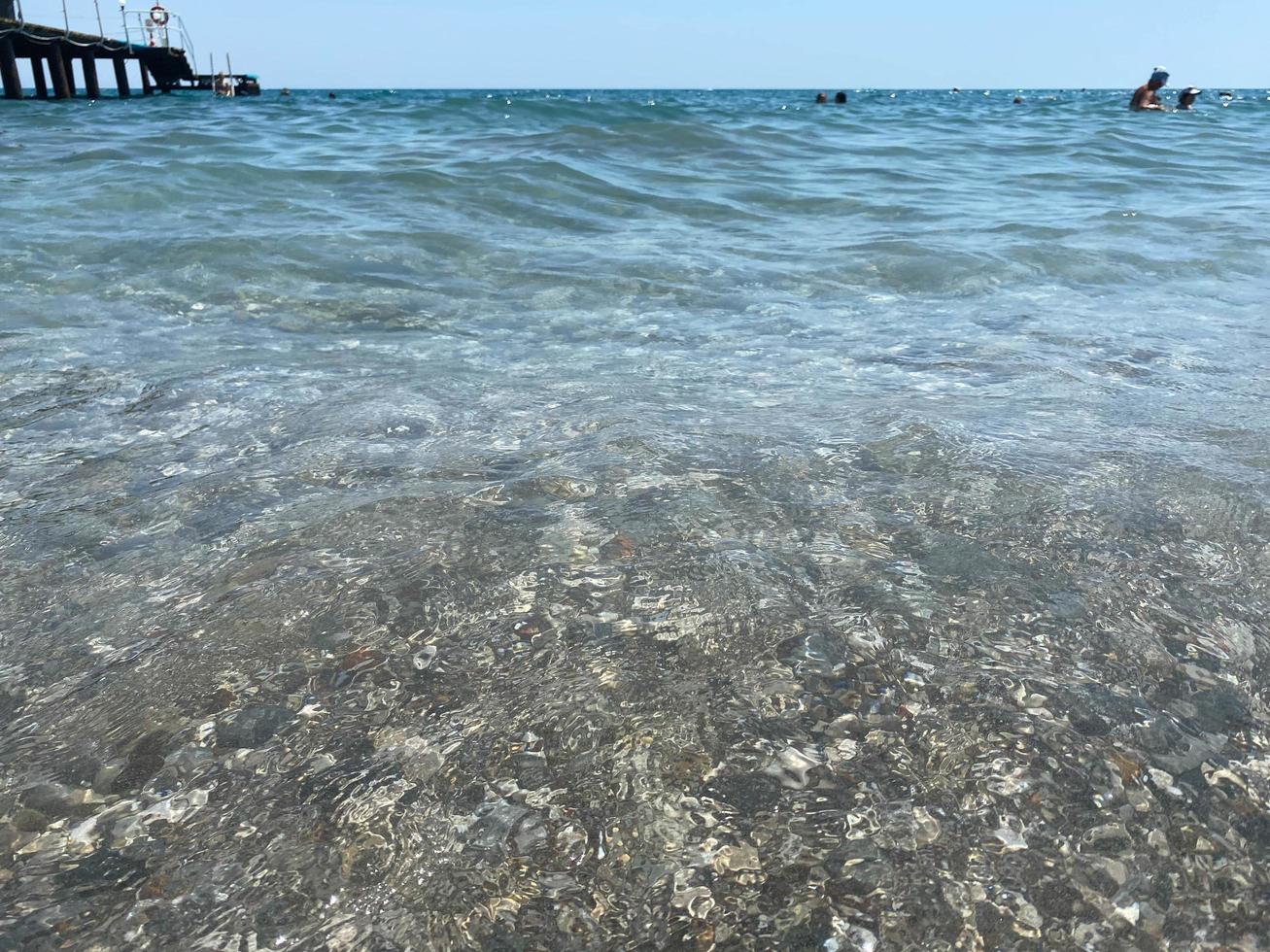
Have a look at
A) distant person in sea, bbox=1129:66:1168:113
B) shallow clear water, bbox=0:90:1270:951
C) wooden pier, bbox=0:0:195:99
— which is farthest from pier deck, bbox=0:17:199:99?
distant person in sea, bbox=1129:66:1168:113

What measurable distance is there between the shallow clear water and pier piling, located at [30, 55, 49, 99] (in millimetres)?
31620

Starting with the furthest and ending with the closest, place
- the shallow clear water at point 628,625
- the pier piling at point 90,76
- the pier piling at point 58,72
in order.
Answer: the pier piling at point 90,76 < the pier piling at point 58,72 < the shallow clear water at point 628,625

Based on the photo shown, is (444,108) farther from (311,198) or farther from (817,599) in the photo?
(817,599)

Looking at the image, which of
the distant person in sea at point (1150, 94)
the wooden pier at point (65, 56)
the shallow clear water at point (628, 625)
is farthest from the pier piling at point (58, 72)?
the distant person in sea at point (1150, 94)

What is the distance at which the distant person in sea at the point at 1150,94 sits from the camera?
26375 mm

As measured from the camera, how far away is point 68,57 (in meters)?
31.0

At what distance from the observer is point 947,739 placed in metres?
1.76

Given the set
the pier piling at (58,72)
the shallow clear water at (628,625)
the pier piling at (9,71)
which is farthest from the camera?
the pier piling at (58,72)

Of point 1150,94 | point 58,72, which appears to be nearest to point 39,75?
point 58,72

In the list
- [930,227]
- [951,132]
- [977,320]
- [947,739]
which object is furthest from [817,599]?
[951,132]

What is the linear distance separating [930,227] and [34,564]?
8.15m

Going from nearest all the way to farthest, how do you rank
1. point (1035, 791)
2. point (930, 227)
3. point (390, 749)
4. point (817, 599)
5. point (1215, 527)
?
point (1035, 791)
point (390, 749)
point (817, 599)
point (1215, 527)
point (930, 227)

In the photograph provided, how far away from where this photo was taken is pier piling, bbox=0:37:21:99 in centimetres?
2608

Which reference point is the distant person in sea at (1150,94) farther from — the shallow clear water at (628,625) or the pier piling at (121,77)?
the pier piling at (121,77)
